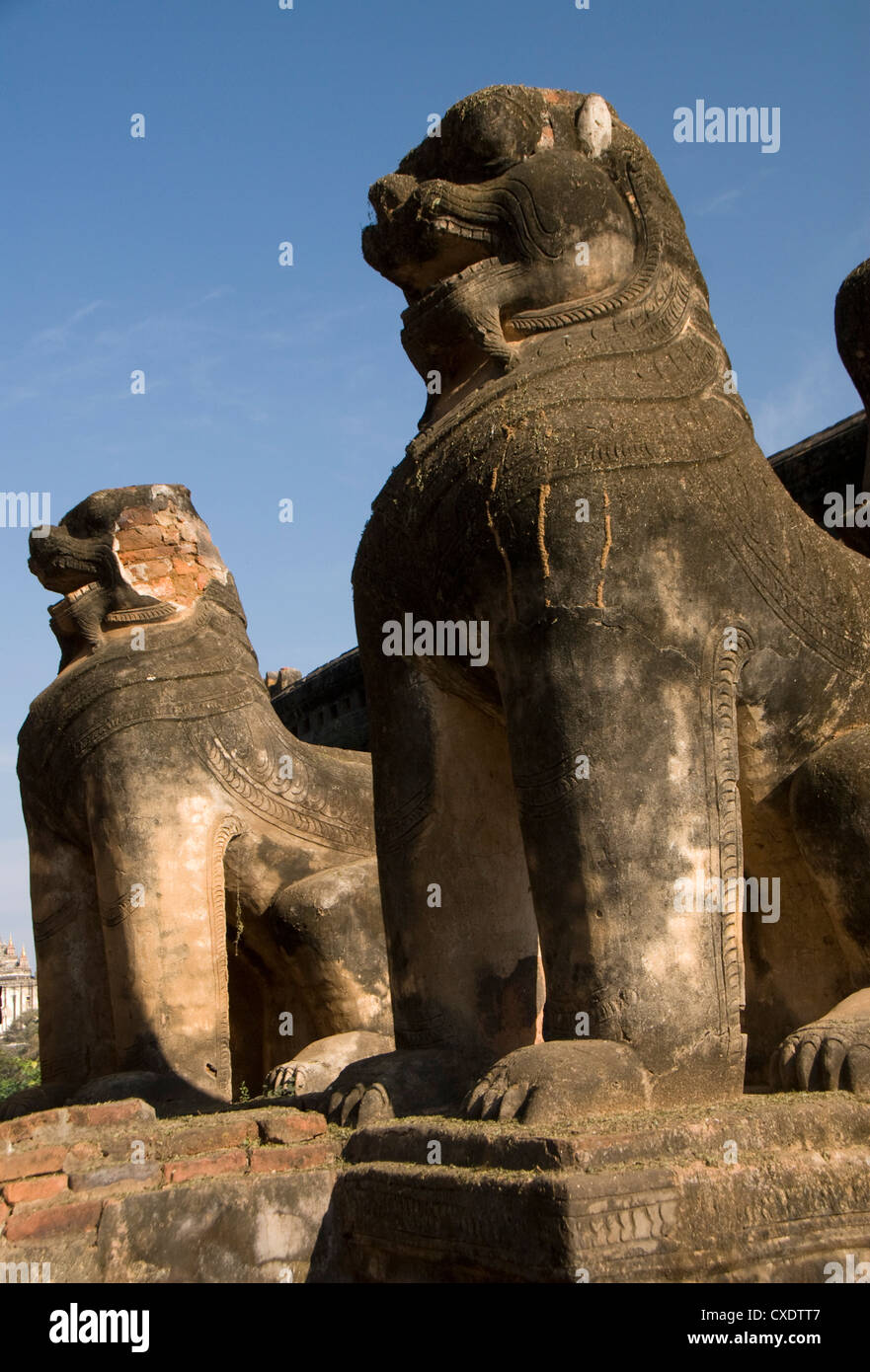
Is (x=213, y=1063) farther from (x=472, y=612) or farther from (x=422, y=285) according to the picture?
(x=422, y=285)

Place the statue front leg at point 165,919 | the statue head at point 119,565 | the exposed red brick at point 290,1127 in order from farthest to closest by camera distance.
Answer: the statue head at point 119,565 < the statue front leg at point 165,919 < the exposed red brick at point 290,1127

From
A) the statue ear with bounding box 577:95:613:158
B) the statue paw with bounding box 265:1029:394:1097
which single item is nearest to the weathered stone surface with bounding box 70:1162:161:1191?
the statue paw with bounding box 265:1029:394:1097

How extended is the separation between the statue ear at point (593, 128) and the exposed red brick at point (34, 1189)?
3421 millimetres

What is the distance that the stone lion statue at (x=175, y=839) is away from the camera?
21.7 ft

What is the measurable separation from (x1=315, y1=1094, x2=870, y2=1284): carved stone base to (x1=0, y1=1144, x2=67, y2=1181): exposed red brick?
114 centimetres

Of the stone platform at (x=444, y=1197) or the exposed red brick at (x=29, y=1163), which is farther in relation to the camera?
the exposed red brick at (x=29, y=1163)

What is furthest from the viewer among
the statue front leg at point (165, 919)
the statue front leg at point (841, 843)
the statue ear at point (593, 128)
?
the statue front leg at point (165, 919)

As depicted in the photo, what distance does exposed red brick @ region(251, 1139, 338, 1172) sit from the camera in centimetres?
394

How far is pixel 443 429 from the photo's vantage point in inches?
166

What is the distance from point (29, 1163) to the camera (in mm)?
4000

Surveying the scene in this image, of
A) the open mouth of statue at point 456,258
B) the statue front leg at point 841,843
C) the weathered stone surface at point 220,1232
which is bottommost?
the weathered stone surface at point 220,1232

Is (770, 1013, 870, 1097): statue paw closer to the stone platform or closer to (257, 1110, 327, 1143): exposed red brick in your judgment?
the stone platform

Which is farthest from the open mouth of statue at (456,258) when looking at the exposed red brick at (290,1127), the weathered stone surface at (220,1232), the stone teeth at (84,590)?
the stone teeth at (84,590)

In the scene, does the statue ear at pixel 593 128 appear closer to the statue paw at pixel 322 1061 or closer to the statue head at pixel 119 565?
the statue paw at pixel 322 1061
